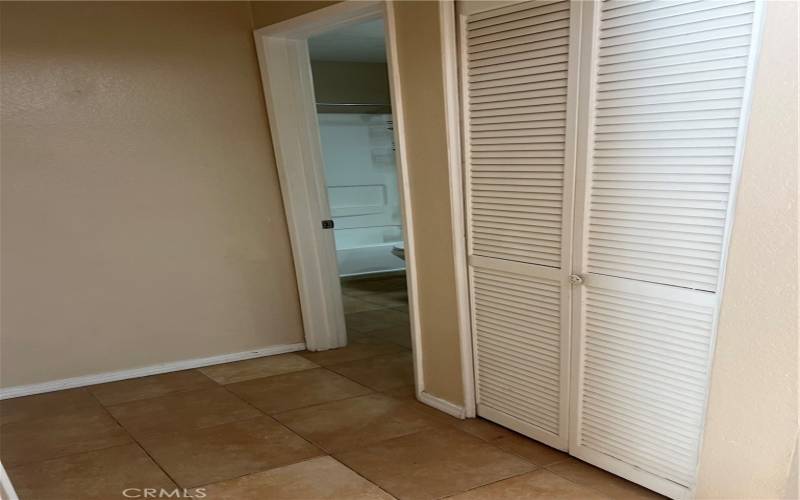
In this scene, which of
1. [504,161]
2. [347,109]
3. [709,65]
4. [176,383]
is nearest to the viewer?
[709,65]

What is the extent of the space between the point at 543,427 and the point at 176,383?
2.08 m

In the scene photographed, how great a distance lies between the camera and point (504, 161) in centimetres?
213

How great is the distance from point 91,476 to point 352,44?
3864 millimetres

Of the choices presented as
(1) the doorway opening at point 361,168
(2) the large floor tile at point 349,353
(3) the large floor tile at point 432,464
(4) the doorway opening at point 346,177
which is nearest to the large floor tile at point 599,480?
(3) the large floor tile at point 432,464

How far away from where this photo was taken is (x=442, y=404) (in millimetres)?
2586

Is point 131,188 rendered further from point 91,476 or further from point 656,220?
point 656,220

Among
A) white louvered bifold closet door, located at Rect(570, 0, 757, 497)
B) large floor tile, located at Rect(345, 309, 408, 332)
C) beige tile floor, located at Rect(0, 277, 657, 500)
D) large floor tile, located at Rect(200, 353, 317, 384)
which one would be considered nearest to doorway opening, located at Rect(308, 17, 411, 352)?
large floor tile, located at Rect(345, 309, 408, 332)

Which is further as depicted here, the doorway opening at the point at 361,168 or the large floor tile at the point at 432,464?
the doorway opening at the point at 361,168

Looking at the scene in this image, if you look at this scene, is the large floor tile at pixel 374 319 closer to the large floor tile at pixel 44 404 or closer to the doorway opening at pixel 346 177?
the doorway opening at pixel 346 177

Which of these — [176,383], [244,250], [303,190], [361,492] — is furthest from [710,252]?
[176,383]

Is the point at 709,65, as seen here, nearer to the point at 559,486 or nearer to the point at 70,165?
the point at 559,486

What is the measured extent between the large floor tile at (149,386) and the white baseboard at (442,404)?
4.02 feet

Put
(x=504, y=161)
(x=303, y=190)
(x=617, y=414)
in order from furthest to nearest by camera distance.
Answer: (x=303, y=190) → (x=504, y=161) → (x=617, y=414)

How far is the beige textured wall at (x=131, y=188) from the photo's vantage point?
9.16 feet
